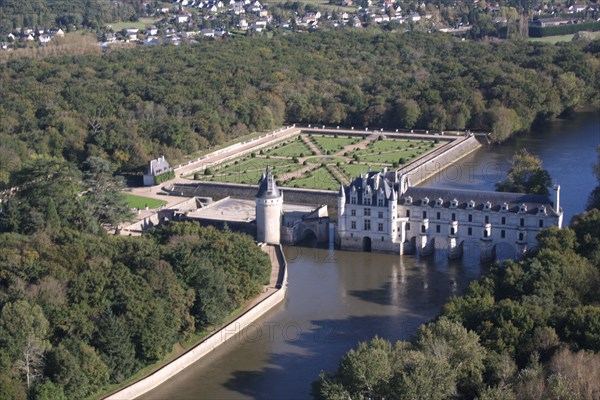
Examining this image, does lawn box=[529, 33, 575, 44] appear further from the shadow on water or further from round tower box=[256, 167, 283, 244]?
the shadow on water

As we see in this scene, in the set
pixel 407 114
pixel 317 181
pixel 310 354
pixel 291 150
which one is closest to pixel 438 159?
pixel 317 181

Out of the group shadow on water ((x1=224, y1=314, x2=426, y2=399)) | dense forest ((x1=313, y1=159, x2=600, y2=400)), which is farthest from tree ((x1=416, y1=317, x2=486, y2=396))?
shadow on water ((x1=224, y1=314, x2=426, y2=399))

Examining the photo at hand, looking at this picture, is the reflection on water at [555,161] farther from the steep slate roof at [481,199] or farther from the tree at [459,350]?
the tree at [459,350]

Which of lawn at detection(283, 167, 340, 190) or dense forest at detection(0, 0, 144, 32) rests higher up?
dense forest at detection(0, 0, 144, 32)

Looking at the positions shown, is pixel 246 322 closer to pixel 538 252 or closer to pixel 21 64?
pixel 538 252

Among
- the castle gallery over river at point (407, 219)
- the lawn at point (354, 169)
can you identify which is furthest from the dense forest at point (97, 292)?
the lawn at point (354, 169)

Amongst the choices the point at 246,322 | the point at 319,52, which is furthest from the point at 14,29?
the point at 246,322
